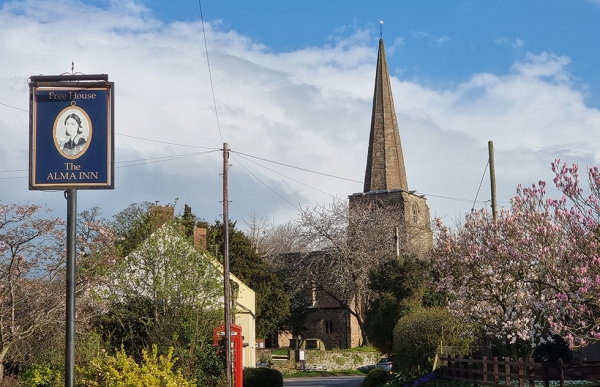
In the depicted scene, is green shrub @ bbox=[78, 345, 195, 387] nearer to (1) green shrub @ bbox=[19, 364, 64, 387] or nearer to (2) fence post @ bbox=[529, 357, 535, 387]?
(1) green shrub @ bbox=[19, 364, 64, 387]

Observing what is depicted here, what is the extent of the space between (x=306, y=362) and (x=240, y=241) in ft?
33.5

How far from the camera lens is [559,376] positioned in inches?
742

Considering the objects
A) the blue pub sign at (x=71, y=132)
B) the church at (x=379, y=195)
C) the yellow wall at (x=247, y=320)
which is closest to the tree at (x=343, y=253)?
the church at (x=379, y=195)

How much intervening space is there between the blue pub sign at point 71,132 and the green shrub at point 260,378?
22.0 metres

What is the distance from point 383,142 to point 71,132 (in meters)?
78.2

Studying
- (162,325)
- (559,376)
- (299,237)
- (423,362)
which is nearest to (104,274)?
(162,325)

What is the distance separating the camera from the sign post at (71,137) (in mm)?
10867

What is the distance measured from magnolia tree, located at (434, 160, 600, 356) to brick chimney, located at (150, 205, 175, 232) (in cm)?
1020

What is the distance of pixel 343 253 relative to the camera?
67000 mm

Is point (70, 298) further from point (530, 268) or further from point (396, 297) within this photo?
point (396, 297)

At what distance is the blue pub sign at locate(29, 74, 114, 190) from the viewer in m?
10.9

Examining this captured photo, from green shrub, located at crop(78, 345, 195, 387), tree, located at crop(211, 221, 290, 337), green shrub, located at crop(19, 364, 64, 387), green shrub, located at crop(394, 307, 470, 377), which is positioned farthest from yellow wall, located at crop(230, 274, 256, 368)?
green shrub, located at crop(78, 345, 195, 387)

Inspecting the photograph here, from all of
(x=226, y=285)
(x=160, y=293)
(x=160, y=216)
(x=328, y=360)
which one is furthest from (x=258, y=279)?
(x=160, y=293)

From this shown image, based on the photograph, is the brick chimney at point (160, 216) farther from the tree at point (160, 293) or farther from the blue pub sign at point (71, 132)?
the blue pub sign at point (71, 132)
